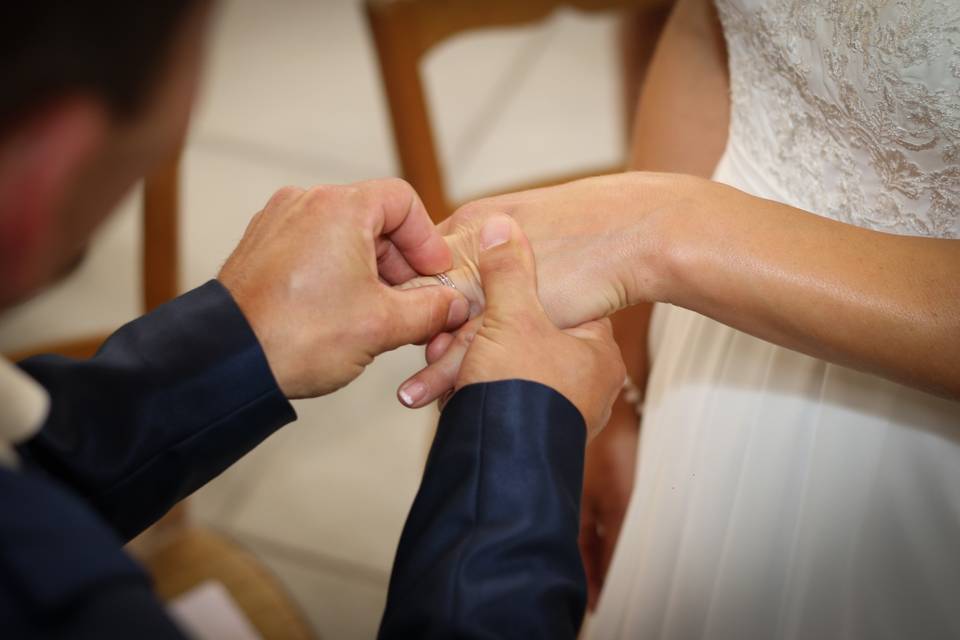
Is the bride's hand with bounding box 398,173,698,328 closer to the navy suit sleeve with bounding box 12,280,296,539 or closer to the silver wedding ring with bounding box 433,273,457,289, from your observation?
the silver wedding ring with bounding box 433,273,457,289

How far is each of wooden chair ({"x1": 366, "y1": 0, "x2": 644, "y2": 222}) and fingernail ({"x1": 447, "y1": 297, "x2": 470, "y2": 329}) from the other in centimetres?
49

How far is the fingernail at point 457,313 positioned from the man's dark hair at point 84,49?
0.52 metres

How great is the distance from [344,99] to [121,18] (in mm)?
2623

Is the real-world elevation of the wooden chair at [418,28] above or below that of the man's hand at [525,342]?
above

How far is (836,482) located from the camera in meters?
0.97

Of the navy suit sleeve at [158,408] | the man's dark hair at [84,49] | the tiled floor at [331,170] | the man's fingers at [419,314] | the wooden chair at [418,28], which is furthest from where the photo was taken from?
the tiled floor at [331,170]

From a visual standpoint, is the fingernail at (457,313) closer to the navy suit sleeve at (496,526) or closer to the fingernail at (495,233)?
the fingernail at (495,233)

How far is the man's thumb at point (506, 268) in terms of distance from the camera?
3.02 ft

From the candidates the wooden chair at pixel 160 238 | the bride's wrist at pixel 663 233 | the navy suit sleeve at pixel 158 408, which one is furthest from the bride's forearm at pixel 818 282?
the wooden chair at pixel 160 238

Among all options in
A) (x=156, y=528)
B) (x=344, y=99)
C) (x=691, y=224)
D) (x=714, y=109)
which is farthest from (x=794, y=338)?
(x=344, y=99)

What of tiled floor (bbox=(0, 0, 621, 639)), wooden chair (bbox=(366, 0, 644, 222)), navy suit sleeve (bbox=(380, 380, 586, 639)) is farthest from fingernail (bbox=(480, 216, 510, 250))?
tiled floor (bbox=(0, 0, 621, 639))

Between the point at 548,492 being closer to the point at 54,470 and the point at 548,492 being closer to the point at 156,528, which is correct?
the point at 54,470

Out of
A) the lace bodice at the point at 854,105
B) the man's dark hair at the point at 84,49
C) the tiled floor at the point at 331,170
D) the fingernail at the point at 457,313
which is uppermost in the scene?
the man's dark hair at the point at 84,49

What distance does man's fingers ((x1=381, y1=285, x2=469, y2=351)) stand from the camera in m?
0.94
